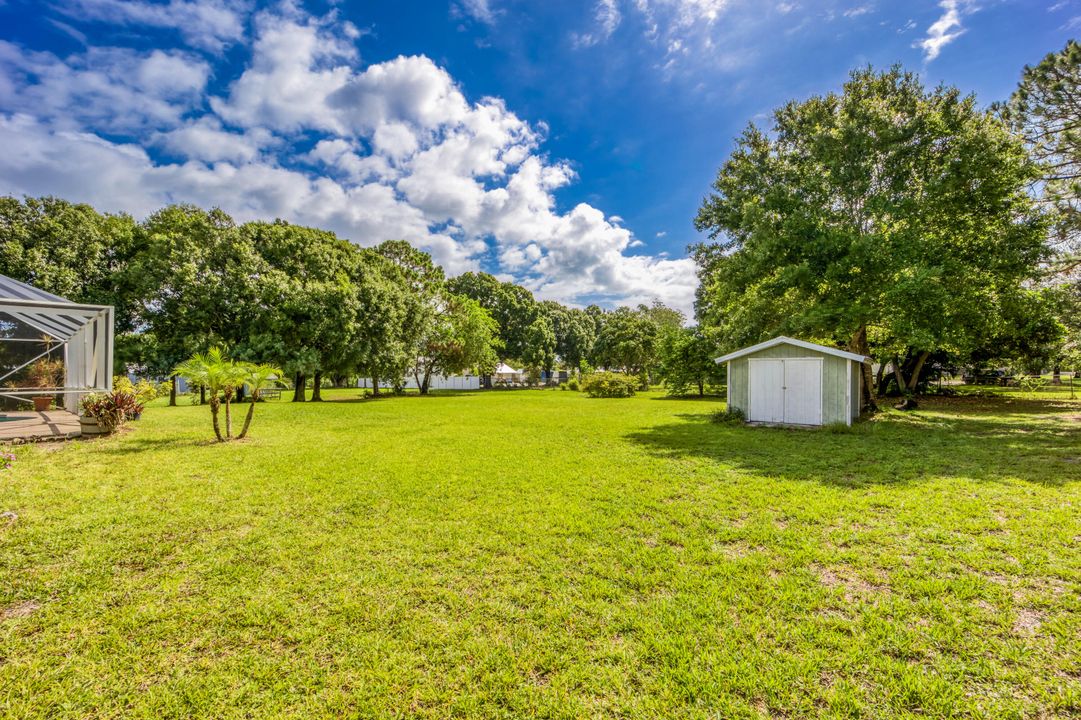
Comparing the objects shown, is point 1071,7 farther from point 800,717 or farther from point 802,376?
point 800,717

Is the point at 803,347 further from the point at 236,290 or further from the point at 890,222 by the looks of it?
the point at 236,290

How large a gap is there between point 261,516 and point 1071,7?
2073 cm

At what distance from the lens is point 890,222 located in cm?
1438

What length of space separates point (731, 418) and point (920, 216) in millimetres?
8952

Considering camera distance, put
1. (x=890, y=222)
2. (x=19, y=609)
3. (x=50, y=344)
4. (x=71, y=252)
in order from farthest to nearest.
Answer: (x=71, y=252)
(x=890, y=222)
(x=50, y=344)
(x=19, y=609)

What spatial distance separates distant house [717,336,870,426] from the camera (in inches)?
461

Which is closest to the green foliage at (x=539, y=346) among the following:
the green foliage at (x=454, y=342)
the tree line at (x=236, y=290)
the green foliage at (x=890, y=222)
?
the green foliage at (x=454, y=342)

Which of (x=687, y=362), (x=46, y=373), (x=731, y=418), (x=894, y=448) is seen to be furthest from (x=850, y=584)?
(x=687, y=362)

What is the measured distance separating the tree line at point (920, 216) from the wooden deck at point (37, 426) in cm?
1983

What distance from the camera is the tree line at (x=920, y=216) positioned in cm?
1230

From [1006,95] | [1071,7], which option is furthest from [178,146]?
[1006,95]

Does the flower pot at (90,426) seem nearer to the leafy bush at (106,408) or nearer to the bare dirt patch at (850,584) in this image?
the leafy bush at (106,408)

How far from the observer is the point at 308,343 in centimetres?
2186

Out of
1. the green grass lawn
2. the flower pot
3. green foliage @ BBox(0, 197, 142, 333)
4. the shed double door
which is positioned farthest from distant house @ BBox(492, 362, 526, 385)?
the green grass lawn
